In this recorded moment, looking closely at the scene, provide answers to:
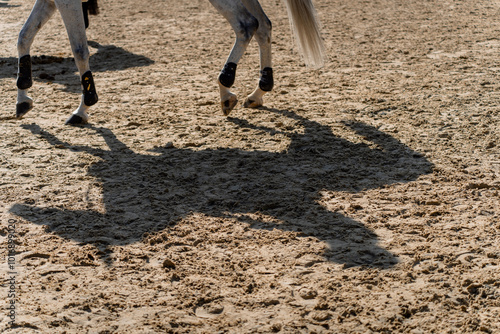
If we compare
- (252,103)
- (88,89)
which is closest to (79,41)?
(88,89)

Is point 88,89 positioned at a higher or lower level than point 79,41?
lower

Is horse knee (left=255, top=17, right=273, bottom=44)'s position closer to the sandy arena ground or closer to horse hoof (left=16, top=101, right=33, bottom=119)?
the sandy arena ground

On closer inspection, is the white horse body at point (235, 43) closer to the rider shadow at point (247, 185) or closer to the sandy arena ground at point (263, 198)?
the sandy arena ground at point (263, 198)

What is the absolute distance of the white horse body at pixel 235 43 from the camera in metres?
4.72

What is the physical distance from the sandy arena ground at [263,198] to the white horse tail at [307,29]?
0.39m

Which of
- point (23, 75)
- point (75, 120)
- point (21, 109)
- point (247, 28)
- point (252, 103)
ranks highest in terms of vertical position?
point (247, 28)

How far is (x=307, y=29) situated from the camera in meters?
5.18

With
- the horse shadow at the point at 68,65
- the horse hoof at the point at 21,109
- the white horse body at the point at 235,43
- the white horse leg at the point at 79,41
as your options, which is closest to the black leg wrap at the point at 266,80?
the white horse body at the point at 235,43

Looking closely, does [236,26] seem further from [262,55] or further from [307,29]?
[307,29]

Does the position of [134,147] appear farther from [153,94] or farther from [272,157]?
[153,94]

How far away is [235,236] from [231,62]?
6.87ft

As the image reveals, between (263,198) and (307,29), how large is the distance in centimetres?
219

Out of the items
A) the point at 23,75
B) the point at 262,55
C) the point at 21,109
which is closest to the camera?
the point at 21,109

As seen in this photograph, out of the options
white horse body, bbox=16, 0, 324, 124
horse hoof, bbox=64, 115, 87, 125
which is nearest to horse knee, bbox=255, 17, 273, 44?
white horse body, bbox=16, 0, 324, 124
